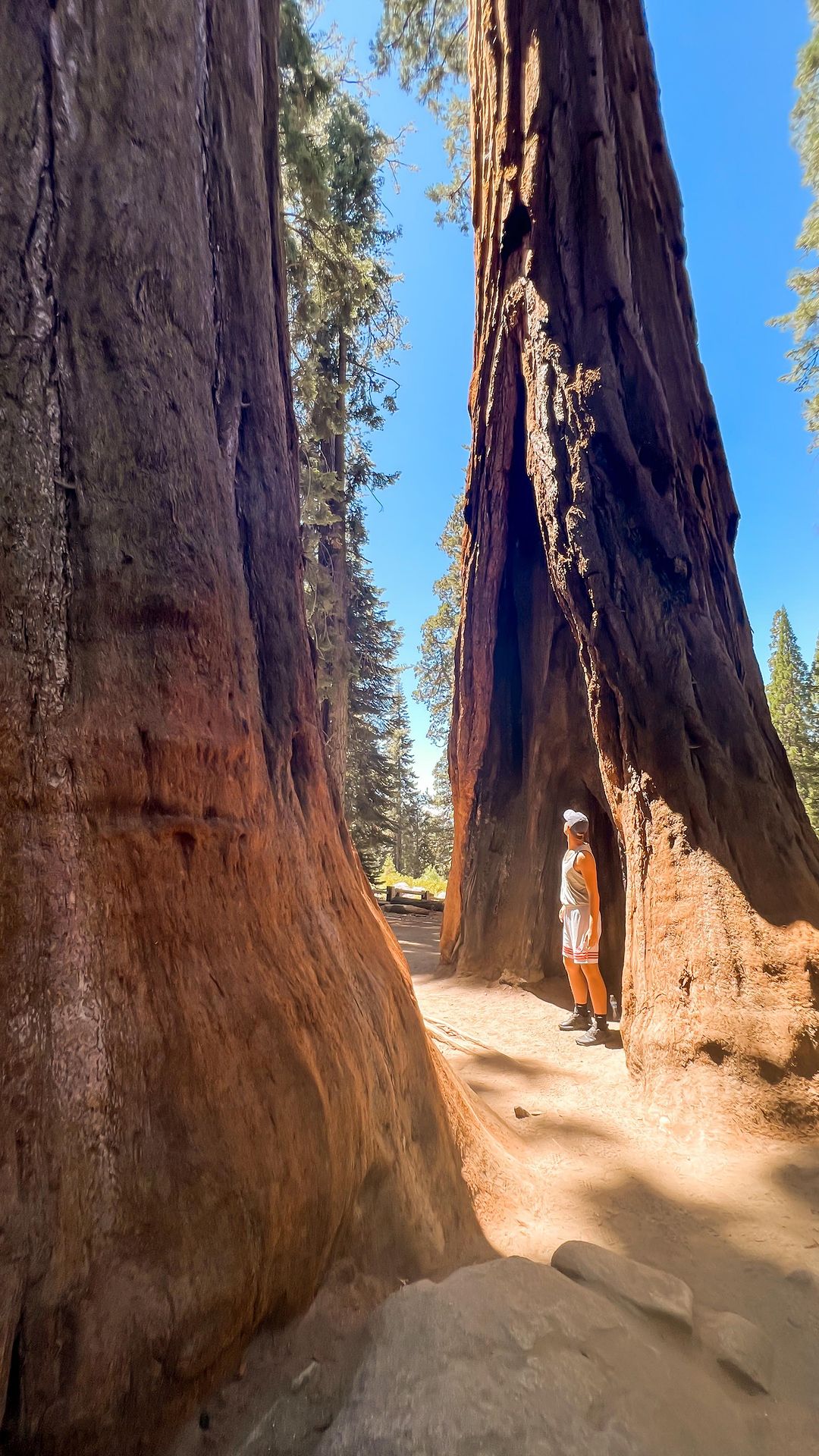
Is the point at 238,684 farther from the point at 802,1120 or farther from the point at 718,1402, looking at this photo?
the point at 802,1120

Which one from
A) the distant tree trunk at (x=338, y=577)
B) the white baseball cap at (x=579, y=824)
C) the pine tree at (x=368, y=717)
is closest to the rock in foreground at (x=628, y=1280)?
the white baseball cap at (x=579, y=824)

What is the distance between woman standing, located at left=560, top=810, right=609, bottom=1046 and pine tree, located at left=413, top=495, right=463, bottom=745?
342 inches

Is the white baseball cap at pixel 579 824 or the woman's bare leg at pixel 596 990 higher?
the white baseball cap at pixel 579 824

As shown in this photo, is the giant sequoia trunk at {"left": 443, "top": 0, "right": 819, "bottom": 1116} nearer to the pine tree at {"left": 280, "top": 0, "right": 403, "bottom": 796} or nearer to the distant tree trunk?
the pine tree at {"left": 280, "top": 0, "right": 403, "bottom": 796}

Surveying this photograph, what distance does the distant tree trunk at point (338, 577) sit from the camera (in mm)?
10461

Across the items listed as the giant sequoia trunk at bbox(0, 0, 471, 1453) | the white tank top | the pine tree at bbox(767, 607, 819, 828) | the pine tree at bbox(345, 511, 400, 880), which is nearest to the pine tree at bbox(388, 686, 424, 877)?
the pine tree at bbox(345, 511, 400, 880)

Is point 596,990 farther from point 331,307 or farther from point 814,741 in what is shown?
point 814,741

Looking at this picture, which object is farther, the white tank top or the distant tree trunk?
the distant tree trunk

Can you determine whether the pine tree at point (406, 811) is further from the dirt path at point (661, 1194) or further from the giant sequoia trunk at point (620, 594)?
the dirt path at point (661, 1194)

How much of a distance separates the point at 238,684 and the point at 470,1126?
2175 mm

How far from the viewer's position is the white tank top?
514 centimetres

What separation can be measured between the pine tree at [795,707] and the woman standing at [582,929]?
17.4 metres

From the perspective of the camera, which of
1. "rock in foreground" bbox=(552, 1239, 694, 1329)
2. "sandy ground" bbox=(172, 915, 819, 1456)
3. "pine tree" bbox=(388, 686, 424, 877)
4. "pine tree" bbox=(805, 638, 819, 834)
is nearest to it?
"sandy ground" bbox=(172, 915, 819, 1456)

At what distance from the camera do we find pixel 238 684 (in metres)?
1.81
